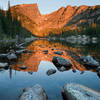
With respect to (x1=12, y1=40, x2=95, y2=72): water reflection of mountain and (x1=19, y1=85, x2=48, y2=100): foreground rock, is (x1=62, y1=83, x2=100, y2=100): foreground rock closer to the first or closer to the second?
(x1=19, y1=85, x2=48, y2=100): foreground rock

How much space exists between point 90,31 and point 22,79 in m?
89.4

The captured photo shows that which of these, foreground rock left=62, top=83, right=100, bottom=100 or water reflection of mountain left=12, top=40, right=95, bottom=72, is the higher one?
foreground rock left=62, top=83, right=100, bottom=100

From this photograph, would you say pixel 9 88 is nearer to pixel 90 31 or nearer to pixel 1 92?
pixel 1 92

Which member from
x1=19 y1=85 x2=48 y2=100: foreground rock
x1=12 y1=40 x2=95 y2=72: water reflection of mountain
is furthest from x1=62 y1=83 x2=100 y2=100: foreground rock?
x1=12 y1=40 x2=95 y2=72: water reflection of mountain

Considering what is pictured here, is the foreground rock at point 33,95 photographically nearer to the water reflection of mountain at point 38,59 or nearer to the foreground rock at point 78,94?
the foreground rock at point 78,94

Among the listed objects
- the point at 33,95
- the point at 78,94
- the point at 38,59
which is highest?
the point at 78,94

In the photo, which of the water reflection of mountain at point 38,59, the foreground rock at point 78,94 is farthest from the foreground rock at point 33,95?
the water reflection of mountain at point 38,59

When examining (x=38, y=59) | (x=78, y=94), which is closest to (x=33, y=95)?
(x=78, y=94)

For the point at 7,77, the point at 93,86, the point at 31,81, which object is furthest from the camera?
the point at 7,77

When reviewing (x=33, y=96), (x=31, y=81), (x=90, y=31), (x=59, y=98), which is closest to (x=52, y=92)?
(x=59, y=98)

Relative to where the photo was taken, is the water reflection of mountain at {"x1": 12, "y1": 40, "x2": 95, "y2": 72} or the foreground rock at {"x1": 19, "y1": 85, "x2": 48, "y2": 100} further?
the water reflection of mountain at {"x1": 12, "y1": 40, "x2": 95, "y2": 72}

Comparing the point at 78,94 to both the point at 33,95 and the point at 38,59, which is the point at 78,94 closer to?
the point at 33,95

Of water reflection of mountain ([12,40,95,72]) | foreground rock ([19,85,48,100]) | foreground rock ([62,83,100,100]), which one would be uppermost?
foreground rock ([62,83,100,100])

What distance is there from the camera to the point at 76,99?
15.0 feet
